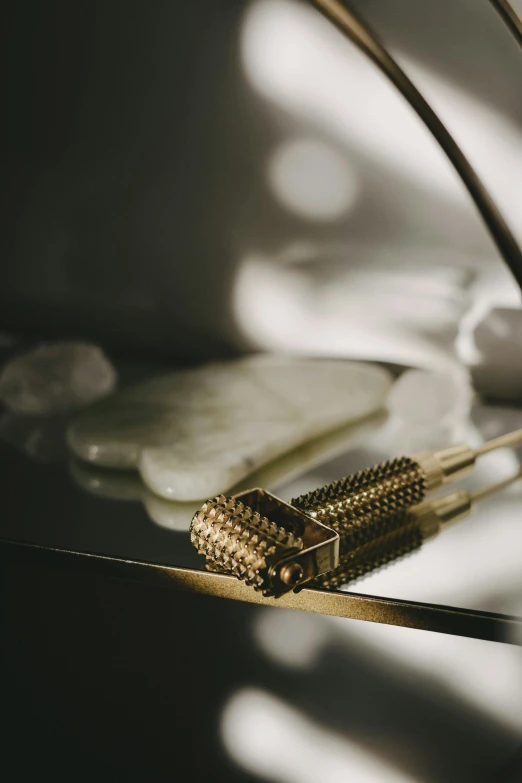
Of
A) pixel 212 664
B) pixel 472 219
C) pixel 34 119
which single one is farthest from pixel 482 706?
pixel 34 119

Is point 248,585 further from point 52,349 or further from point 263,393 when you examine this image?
point 52,349

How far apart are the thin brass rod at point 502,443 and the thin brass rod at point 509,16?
324 millimetres

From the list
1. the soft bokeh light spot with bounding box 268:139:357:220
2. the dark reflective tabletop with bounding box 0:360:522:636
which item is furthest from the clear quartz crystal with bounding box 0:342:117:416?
the soft bokeh light spot with bounding box 268:139:357:220

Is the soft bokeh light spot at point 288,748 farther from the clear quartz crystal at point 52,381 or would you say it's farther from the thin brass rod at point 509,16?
the thin brass rod at point 509,16

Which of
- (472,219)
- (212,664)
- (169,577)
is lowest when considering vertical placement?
(212,664)

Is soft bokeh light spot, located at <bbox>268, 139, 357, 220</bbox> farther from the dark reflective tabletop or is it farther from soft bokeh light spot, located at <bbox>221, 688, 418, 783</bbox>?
soft bokeh light spot, located at <bbox>221, 688, 418, 783</bbox>

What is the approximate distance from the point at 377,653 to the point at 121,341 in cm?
48

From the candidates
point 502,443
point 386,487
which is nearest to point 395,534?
point 386,487

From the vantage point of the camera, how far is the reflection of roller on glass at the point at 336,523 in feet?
1.66

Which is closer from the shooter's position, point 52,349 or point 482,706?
point 482,706

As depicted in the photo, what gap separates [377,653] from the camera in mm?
736

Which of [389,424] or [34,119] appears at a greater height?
[34,119]

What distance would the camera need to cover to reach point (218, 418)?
2.52 ft

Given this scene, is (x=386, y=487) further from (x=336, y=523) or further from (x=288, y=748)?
(x=288, y=748)
